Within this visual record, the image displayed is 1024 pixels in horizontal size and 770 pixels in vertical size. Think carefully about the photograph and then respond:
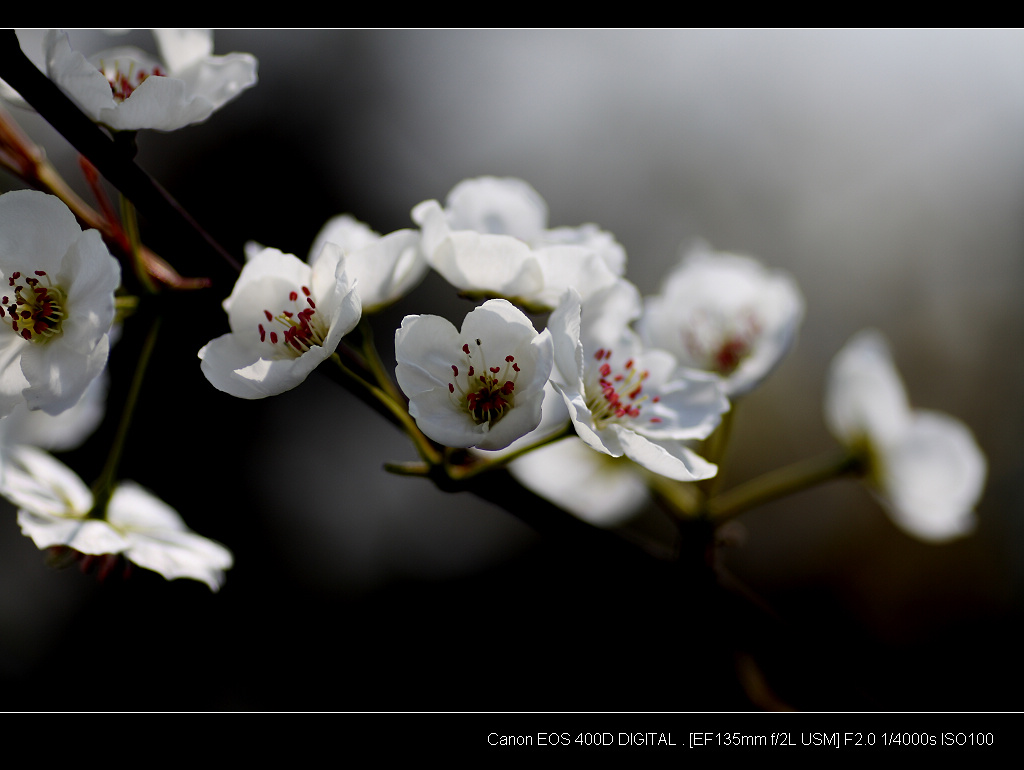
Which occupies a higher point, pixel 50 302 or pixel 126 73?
pixel 126 73

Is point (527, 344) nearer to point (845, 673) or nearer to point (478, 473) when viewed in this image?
point (478, 473)

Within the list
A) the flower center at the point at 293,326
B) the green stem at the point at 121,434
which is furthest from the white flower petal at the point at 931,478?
the green stem at the point at 121,434

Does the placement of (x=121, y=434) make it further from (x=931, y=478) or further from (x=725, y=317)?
(x=931, y=478)

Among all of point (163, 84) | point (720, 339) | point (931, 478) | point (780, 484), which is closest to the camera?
point (163, 84)

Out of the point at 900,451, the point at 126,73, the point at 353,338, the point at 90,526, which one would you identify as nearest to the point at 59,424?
the point at 90,526

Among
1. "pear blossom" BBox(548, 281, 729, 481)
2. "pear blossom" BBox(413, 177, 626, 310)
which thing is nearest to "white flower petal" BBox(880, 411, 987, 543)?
"pear blossom" BBox(548, 281, 729, 481)

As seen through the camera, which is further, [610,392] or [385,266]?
[610,392]
